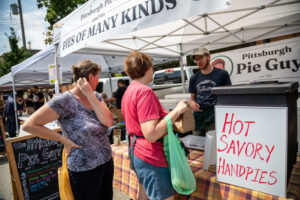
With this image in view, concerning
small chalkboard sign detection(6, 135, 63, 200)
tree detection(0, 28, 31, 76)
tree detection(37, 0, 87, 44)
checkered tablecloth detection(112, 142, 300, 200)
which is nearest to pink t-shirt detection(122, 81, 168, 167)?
checkered tablecloth detection(112, 142, 300, 200)

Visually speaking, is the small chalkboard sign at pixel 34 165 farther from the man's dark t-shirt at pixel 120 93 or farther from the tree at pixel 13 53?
the tree at pixel 13 53

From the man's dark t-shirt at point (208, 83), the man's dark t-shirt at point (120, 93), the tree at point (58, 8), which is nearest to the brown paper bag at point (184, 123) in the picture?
the man's dark t-shirt at point (208, 83)

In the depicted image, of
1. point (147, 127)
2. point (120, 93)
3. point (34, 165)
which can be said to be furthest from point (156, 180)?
point (120, 93)

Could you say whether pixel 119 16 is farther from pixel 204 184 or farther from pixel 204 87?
pixel 204 184

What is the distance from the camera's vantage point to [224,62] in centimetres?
418

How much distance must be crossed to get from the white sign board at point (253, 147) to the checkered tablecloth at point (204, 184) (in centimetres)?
4

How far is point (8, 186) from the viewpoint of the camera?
3.54m

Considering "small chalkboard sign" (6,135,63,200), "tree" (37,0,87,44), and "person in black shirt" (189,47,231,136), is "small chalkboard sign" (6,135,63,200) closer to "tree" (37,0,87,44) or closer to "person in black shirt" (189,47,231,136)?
"person in black shirt" (189,47,231,136)

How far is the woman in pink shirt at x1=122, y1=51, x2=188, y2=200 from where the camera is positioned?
1104mm

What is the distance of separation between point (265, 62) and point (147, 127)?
3.49m

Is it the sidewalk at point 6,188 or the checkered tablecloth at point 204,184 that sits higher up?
the checkered tablecloth at point 204,184

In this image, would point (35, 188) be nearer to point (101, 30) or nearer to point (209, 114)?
point (101, 30)

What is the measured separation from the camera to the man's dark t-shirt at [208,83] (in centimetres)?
222

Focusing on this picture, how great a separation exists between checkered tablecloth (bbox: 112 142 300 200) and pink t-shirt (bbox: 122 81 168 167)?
351 millimetres
